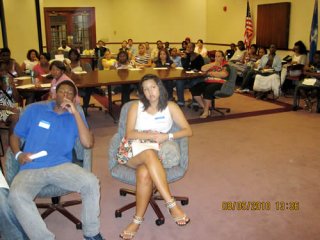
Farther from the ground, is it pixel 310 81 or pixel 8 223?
pixel 310 81

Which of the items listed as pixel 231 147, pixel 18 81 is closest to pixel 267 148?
pixel 231 147

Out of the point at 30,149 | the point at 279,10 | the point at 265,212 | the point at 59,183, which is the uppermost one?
the point at 279,10

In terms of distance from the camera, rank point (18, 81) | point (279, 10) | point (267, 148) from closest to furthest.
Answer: point (267, 148) → point (18, 81) → point (279, 10)

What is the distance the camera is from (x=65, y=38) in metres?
13.3

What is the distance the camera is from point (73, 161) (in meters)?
2.95

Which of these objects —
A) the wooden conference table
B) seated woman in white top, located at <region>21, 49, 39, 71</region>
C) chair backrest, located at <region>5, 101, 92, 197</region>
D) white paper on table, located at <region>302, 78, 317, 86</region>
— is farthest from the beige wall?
chair backrest, located at <region>5, 101, 92, 197</region>

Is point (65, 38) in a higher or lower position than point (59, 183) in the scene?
higher

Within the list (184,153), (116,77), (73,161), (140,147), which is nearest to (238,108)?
(116,77)

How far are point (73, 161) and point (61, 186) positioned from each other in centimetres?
39

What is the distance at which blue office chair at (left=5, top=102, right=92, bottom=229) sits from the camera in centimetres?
261

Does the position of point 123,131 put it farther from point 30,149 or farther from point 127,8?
point 127,8

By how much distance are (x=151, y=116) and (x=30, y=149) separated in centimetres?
96

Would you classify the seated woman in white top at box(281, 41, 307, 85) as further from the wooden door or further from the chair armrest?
the wooden door
